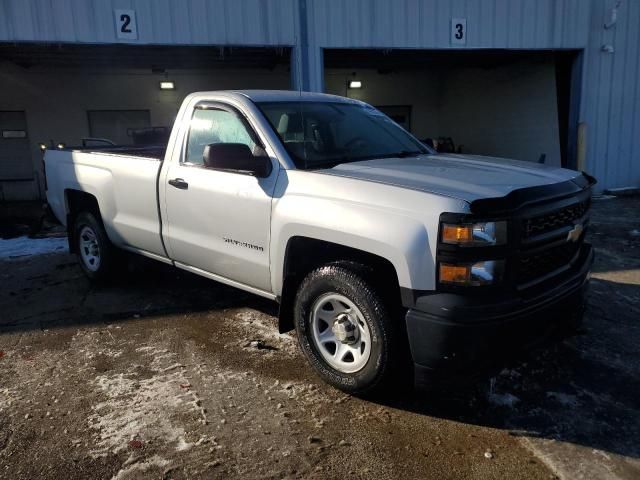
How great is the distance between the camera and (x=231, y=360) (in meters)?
3.90

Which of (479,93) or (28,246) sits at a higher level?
(479,93)

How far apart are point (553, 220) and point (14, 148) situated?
1404cm

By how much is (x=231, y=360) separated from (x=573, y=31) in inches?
411

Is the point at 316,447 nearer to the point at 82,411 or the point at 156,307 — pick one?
the point at 82,411

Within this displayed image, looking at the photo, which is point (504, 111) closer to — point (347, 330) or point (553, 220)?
point (553, 220)

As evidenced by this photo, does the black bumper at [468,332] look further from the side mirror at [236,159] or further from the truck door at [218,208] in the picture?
the side mirror at [236,159]

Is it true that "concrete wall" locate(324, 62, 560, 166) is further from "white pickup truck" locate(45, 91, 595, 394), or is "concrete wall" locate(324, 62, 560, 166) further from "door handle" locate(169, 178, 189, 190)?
"door handle" locate(169, 178, 189, 190)

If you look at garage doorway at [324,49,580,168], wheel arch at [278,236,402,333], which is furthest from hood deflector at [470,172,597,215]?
garage doorway at [324,49,580,168]

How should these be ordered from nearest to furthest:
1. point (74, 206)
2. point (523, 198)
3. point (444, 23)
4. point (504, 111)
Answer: point (523, 198) < point (74, 206) < point (444, 23) < point (504, 111)

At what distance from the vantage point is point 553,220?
3027mm

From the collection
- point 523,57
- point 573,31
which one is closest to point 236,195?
point 573,31

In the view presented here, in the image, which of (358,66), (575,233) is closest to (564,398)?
(575,233)

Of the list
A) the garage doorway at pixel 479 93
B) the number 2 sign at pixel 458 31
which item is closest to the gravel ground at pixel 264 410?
the number 2 sign at pixel 458 31

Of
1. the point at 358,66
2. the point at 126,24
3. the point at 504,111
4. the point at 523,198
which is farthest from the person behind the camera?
the point at 504,111
